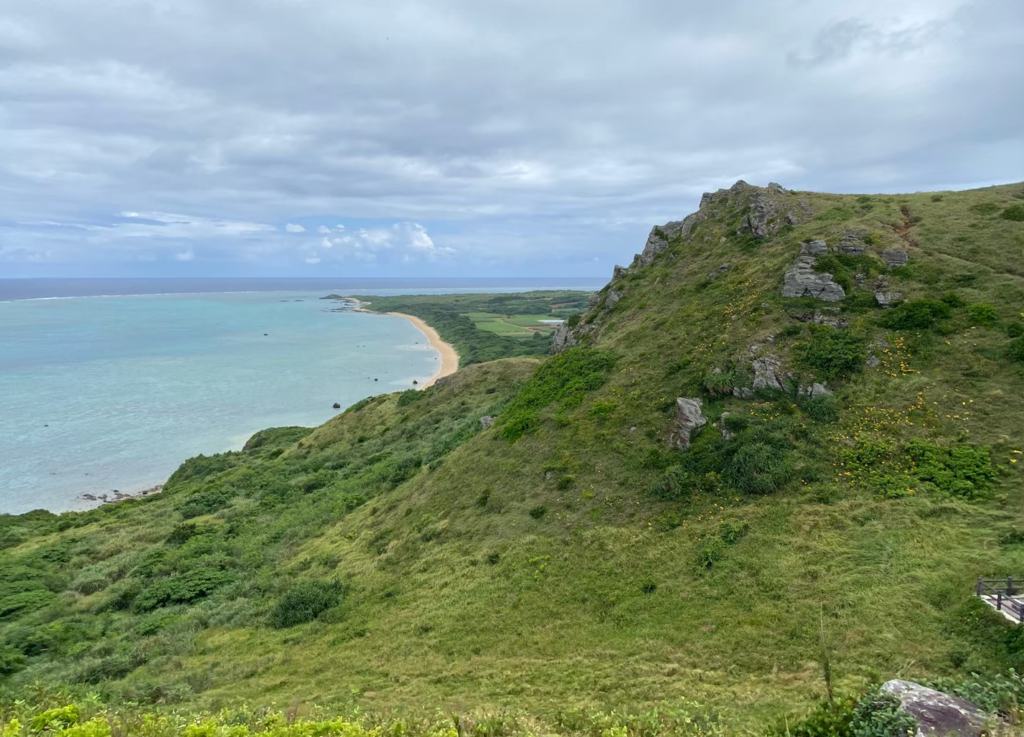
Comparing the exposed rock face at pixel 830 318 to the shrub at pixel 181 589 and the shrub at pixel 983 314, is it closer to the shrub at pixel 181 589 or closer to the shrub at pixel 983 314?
the shrub at pixel 983 314

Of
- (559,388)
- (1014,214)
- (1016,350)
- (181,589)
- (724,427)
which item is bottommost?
(181,589)

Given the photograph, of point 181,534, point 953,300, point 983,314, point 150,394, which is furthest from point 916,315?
A: point 150,394

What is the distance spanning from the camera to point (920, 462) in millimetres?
20078

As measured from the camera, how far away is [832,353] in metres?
25.5

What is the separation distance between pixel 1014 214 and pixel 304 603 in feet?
146

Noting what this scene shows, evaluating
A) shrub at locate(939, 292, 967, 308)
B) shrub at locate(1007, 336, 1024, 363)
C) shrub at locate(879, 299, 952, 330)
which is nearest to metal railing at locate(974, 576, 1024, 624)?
shrub at locate(1007, 336, 1024, 363)

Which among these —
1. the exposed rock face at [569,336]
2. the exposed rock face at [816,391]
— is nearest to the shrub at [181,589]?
the exposed rock face at [569,336]

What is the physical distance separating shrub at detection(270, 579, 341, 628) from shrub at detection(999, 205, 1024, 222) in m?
42.7

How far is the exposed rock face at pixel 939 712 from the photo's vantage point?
28.4 feet

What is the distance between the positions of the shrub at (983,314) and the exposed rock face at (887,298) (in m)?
2.92

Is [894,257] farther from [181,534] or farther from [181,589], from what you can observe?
[181,534]

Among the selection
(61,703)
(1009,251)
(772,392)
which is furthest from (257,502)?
(1009,251)

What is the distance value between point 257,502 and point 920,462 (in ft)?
140

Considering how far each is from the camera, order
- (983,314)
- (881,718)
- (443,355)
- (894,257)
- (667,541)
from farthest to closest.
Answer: (443,355)
(894,257)
(983,314)
(667,541)
(881,718)
